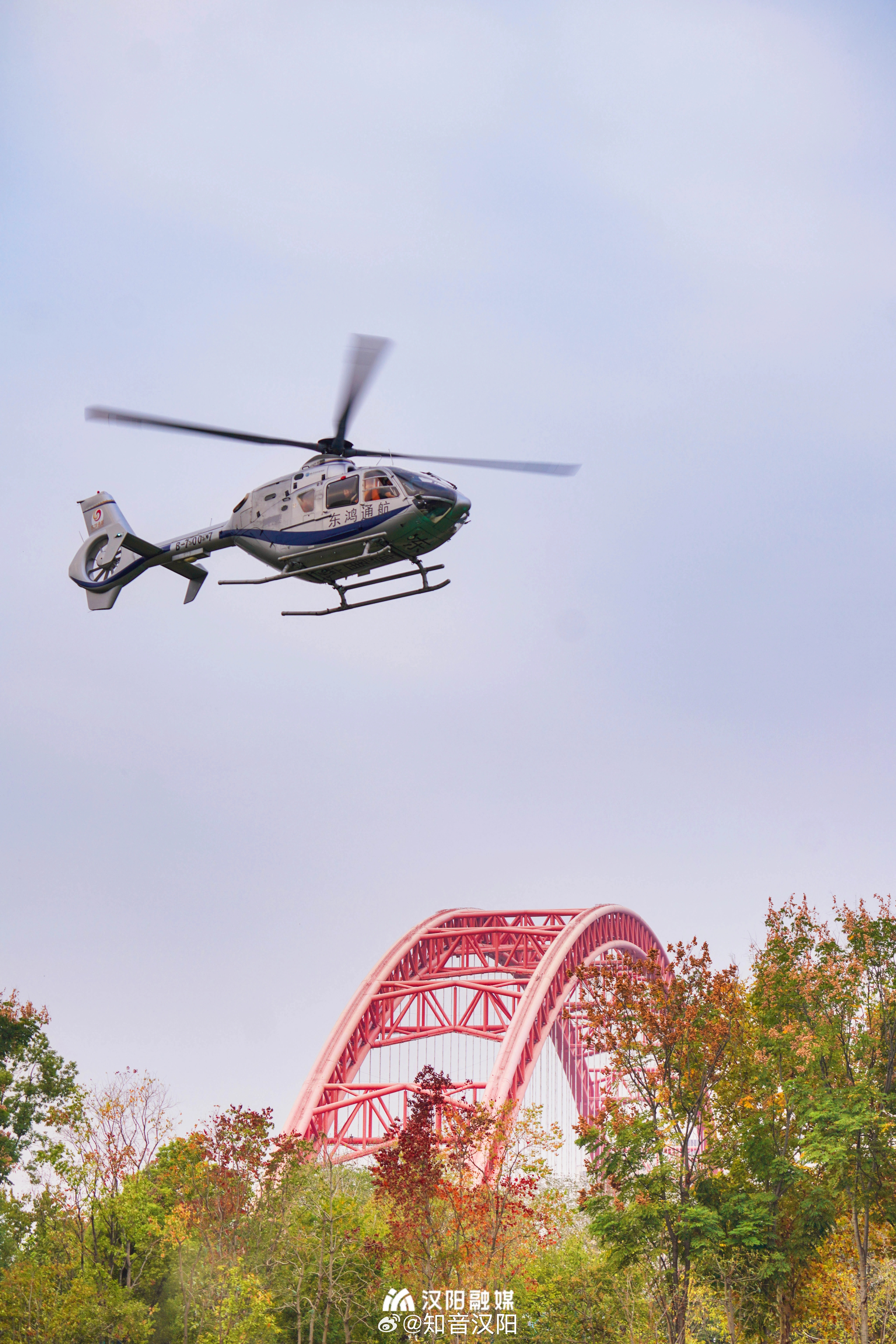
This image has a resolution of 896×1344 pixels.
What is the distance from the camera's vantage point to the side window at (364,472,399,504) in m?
25.4

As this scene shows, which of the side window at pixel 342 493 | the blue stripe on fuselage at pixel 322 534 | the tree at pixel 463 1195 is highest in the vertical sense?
the side window at pixel 342 493

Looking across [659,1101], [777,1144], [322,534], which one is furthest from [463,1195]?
[322,534]

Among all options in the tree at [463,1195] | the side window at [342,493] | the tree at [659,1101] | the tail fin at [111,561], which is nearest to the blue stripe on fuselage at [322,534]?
the side window at [342,493]

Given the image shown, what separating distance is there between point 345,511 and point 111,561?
7399 mm

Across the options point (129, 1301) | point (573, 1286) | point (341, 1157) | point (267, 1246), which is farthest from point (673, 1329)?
point (341, 1157)

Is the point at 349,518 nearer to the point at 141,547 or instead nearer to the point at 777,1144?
the point at 141,547

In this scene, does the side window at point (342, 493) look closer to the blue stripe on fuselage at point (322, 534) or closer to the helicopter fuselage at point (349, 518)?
the helicopter fuselage at point (349, 518)

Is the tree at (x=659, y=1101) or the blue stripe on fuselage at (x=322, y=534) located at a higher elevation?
the blue stripe on fuselage at (x=322, y=534)

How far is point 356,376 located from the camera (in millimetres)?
24297

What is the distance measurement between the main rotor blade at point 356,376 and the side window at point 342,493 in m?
1.13

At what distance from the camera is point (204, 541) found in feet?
95.9

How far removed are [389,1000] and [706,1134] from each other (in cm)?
2905

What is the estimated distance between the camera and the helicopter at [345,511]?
80.5 feet

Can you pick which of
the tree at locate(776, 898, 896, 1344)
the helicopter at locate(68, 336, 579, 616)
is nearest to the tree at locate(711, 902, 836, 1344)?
the tree at locate(776, 898, 896, 1344)
